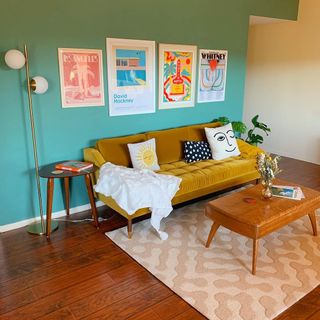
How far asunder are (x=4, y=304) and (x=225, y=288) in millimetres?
1515

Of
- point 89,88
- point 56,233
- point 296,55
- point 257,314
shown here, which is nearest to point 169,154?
point 89,88

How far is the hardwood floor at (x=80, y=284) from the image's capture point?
80.4 inches

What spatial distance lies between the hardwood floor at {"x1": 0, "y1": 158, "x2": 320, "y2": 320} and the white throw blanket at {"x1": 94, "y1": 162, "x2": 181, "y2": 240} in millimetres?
419

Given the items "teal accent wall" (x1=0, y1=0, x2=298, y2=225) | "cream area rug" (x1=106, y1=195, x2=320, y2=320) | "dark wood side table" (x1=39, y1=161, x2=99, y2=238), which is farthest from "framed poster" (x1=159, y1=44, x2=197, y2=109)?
"cream area rug" (x1=106, y1=195, x2=320, y2=320)

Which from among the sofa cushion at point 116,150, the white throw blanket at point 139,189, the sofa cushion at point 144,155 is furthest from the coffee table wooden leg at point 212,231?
the sofa cushion at point 116,150

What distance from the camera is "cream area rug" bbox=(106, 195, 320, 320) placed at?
6.93 ft

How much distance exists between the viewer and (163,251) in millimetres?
2717

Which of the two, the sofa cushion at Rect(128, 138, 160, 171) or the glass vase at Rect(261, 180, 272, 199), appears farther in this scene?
the sofa cushion at Rect(128, 138, 160, 171)

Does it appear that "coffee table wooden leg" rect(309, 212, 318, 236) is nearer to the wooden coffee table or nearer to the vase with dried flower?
the wooden coffee table

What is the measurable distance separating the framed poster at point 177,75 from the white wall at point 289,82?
2156 millimetres

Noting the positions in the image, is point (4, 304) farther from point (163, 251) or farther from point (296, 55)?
point (296, 55)

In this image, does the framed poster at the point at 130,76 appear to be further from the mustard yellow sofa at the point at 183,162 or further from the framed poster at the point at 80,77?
the mustard yellow sofa at the point at 183,162

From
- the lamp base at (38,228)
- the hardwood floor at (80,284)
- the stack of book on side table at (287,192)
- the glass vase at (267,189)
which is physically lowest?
the hardwood floor at (80,284)

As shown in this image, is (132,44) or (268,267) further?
(132,44)
